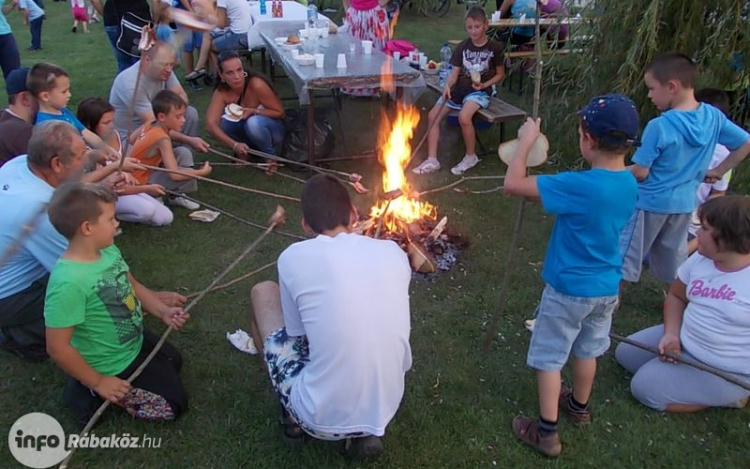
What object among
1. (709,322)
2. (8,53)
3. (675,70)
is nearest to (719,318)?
→ (709,322)

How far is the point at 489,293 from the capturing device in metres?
3.91

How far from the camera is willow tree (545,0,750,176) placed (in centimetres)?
436

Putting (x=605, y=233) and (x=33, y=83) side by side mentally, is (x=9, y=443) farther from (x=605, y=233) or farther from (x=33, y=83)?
(x=605, y=233)

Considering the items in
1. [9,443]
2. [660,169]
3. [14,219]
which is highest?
[660,169]

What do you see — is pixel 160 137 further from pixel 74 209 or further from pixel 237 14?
pixel 237 14

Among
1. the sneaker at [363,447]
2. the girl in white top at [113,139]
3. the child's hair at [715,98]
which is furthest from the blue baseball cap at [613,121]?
the girl in white top at [113,139]

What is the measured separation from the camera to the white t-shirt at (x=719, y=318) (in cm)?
268

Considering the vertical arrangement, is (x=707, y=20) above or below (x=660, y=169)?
above

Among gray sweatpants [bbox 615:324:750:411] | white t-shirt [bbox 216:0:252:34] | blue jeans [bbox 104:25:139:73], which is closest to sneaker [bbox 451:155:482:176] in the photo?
gray sweatpants [bbox 615:324:750:411]

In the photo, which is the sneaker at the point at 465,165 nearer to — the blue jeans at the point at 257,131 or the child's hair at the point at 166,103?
the blue jeans at the point at 257,131

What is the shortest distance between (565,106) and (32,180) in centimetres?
459

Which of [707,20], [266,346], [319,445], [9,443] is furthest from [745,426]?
[9,443]

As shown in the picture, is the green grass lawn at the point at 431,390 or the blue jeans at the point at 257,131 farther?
the blue jeans at the point at 257,131

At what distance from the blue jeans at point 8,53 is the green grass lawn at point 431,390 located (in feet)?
12.0
